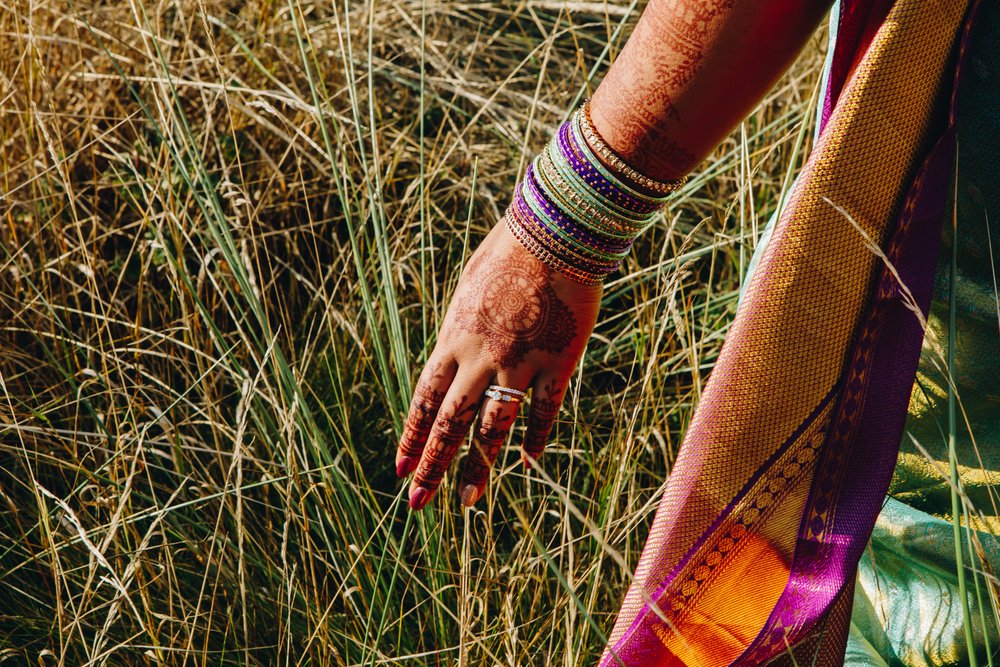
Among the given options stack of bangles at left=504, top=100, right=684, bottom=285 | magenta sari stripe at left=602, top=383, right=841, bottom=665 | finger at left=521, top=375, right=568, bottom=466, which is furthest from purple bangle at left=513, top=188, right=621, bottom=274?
magenta sari stripe at left=602, top=383, right=841, bottom=665

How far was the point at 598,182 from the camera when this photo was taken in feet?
2.31

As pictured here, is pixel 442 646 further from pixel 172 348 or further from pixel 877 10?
pixel 877 10

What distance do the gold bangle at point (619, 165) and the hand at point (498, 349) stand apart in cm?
10

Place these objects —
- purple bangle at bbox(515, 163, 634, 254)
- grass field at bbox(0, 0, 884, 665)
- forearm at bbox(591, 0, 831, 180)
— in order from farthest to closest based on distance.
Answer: grass field at bbox(0, 0, 884, 665), purple bangle at bbox(515, 163, 634, 254), forearm at bbox(591, 0, 831, 180)

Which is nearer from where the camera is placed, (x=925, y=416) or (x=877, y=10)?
(x=877, y=10)

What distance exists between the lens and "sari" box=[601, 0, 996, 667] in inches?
24.3

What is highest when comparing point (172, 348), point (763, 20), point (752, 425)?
point (763, 20)

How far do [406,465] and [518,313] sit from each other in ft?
0.64

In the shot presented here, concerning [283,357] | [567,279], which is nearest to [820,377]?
[567,279]

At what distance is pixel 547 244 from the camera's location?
2.39 ft

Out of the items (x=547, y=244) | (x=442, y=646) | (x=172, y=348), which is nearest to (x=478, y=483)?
(x=547, y=244)

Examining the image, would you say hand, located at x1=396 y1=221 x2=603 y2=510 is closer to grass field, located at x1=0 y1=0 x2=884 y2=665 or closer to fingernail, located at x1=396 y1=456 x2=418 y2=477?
fingernail, located at x1=396 y1=456 x2=418 y2=477

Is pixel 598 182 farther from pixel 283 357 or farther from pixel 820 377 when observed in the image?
pixel 283 357

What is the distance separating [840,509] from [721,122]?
0.33 meters
